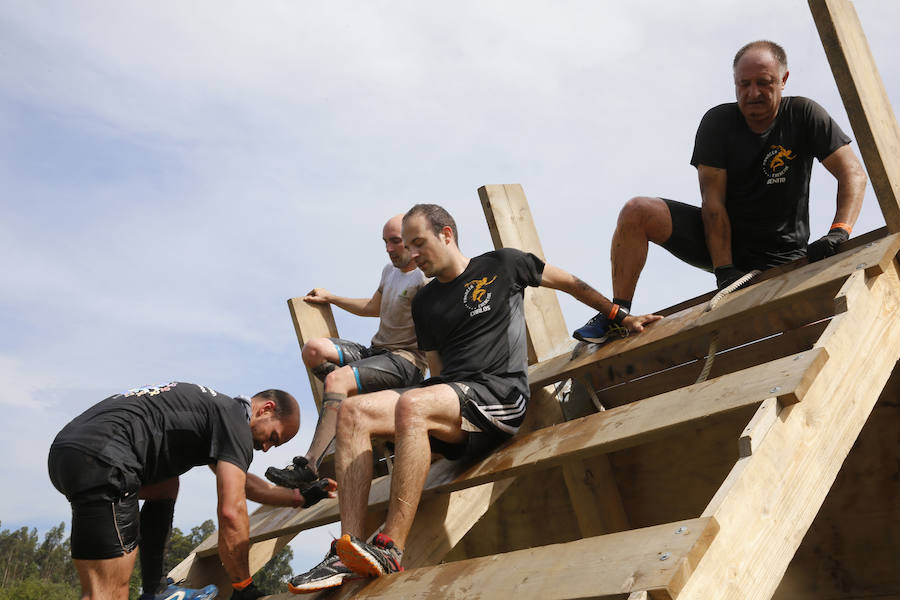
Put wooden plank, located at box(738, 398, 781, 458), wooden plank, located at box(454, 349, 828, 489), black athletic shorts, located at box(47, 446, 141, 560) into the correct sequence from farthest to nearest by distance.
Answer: black athletic shorts, located at box(47, 446, 141, 560)
wooden plank, located at box(454, 349, 828, 489)
wooden plank, located at box(738, 398, 781, 458)

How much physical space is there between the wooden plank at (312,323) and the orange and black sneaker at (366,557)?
2.39 metres

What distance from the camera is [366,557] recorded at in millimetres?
2066

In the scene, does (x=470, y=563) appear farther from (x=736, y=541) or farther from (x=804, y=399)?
(x=804, y=399)

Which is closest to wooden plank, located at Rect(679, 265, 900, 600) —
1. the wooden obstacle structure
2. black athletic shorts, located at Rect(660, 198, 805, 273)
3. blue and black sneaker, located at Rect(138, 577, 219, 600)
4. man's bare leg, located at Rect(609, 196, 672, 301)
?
the wooden obstacle structure

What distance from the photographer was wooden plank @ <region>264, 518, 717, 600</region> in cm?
146

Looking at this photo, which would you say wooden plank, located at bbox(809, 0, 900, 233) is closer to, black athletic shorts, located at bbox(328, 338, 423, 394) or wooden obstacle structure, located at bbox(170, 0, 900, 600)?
wooden obstacle structure, located at bbox(170, 0, 900, 600)

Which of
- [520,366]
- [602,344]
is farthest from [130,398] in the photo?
[602,344]

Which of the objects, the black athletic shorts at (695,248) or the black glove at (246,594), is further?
the black athletic shorts at (695,248)

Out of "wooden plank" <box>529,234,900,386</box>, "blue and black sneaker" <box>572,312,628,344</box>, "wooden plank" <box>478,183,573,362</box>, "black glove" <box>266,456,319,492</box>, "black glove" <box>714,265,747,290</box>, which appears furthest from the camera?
"wooden plank" <box>478,183,573,362</box>

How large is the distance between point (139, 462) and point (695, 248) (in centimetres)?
242

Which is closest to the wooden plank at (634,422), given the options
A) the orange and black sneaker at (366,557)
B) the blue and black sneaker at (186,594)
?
the orange and black sneaker at (366,557)

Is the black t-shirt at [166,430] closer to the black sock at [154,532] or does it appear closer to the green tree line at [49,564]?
the black sock at [154,532]

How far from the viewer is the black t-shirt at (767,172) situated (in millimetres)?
3123

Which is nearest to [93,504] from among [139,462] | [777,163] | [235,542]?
[139,462]
